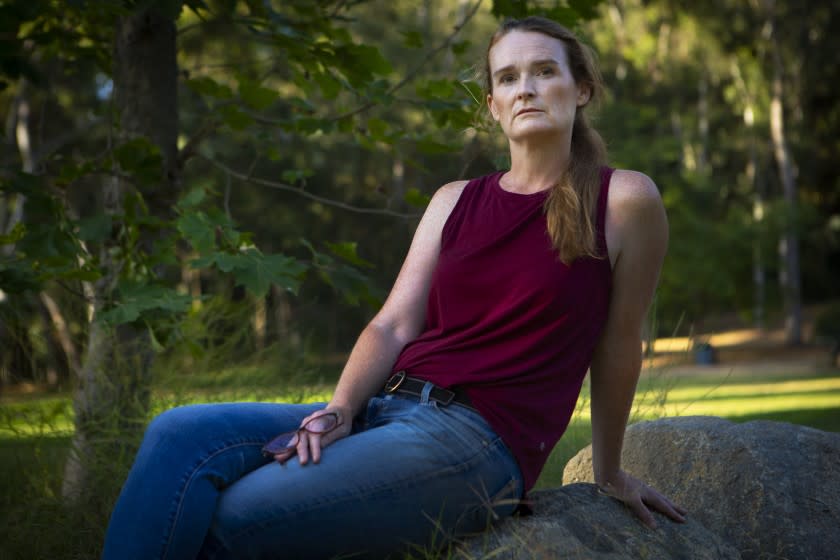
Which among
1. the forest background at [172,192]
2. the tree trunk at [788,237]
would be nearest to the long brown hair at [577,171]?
the forest background at [172,192]

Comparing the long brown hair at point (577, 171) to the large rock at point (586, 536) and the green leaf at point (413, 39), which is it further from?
the green leaf at point (413, 39)

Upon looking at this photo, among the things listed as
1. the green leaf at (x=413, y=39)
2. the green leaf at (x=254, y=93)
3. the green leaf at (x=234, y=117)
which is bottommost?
the green leaf at (x=234, y=117)

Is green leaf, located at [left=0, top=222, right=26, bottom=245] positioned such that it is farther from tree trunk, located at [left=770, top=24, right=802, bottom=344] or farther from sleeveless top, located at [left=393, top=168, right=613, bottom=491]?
tree trunk, located at [left=770, top=24, right=802, bottom=344]

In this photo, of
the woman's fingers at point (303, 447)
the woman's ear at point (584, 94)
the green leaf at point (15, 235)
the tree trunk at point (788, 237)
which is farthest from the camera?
the tree trunk at point (788, 237)

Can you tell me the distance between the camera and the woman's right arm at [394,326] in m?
2.19

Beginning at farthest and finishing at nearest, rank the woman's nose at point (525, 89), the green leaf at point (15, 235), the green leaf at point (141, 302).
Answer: the green leaf at point (15, 235), the green leaf at point (141, 302), the woman's nose at point (525, 89)

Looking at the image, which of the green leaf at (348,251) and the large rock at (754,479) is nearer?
the large rock at (754,479)

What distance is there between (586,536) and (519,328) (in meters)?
0.51

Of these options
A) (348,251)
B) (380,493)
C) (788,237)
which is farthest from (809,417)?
(788,237)

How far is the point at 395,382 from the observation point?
2.23 meters

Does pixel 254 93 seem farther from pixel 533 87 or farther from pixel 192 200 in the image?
pixel 533 87

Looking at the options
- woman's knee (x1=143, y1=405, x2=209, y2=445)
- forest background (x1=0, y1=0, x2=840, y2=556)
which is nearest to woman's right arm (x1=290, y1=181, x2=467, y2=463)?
woman's knee (x1=143, y1=405, x2=209, y2=445)

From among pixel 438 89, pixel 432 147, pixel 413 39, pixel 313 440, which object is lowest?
pixel 313 440

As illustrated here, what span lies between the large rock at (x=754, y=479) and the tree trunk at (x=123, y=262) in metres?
2.03
